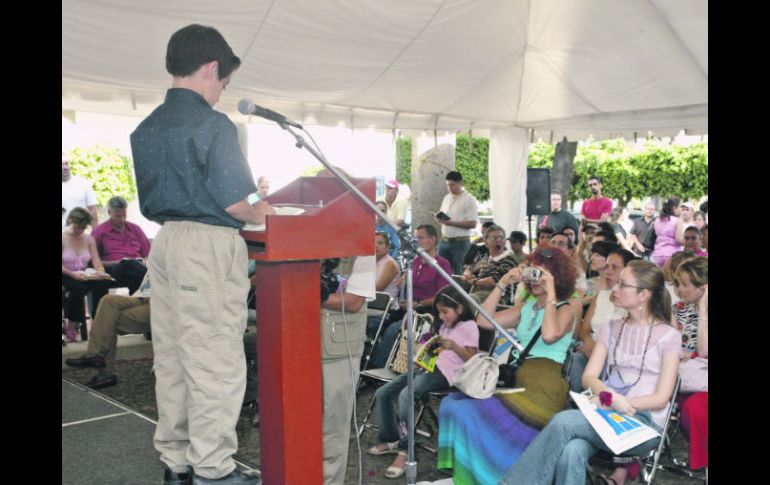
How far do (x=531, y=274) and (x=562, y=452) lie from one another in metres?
1.24

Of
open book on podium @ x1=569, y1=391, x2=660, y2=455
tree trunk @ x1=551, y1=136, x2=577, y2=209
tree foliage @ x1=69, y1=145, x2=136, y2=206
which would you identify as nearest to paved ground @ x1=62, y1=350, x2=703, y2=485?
open book on podium @ x1=569, y1=391, x2=660, y2=455

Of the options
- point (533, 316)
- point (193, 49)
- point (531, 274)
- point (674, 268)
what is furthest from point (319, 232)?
point (674, 268)

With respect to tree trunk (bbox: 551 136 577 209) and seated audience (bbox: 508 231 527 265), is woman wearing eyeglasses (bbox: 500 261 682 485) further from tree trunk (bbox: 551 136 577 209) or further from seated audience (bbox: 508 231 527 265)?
tree trunk (bbox: 551 136 577 209)

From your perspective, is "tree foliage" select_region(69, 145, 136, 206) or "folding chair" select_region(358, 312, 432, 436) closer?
"folding chair" select_region(358, 312, 432, 436)

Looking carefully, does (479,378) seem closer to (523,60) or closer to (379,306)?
(379,306)

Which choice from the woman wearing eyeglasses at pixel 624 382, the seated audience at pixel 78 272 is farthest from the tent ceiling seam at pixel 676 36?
the seated audience at pixel 78 272

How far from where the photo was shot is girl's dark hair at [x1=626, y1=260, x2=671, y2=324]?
336cm

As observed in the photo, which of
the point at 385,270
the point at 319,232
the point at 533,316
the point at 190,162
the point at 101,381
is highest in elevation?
the point at 190,162

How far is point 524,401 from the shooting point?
11.8ft

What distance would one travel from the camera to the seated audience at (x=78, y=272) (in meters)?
7.29

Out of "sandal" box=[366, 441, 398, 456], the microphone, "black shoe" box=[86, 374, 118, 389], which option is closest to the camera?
the microphone

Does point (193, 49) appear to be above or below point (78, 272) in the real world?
above

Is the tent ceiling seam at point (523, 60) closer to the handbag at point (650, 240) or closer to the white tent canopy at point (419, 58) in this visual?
the white tent canopy at point (419, 58)

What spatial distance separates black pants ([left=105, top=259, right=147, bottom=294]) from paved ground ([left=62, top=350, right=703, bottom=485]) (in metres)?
1.38
